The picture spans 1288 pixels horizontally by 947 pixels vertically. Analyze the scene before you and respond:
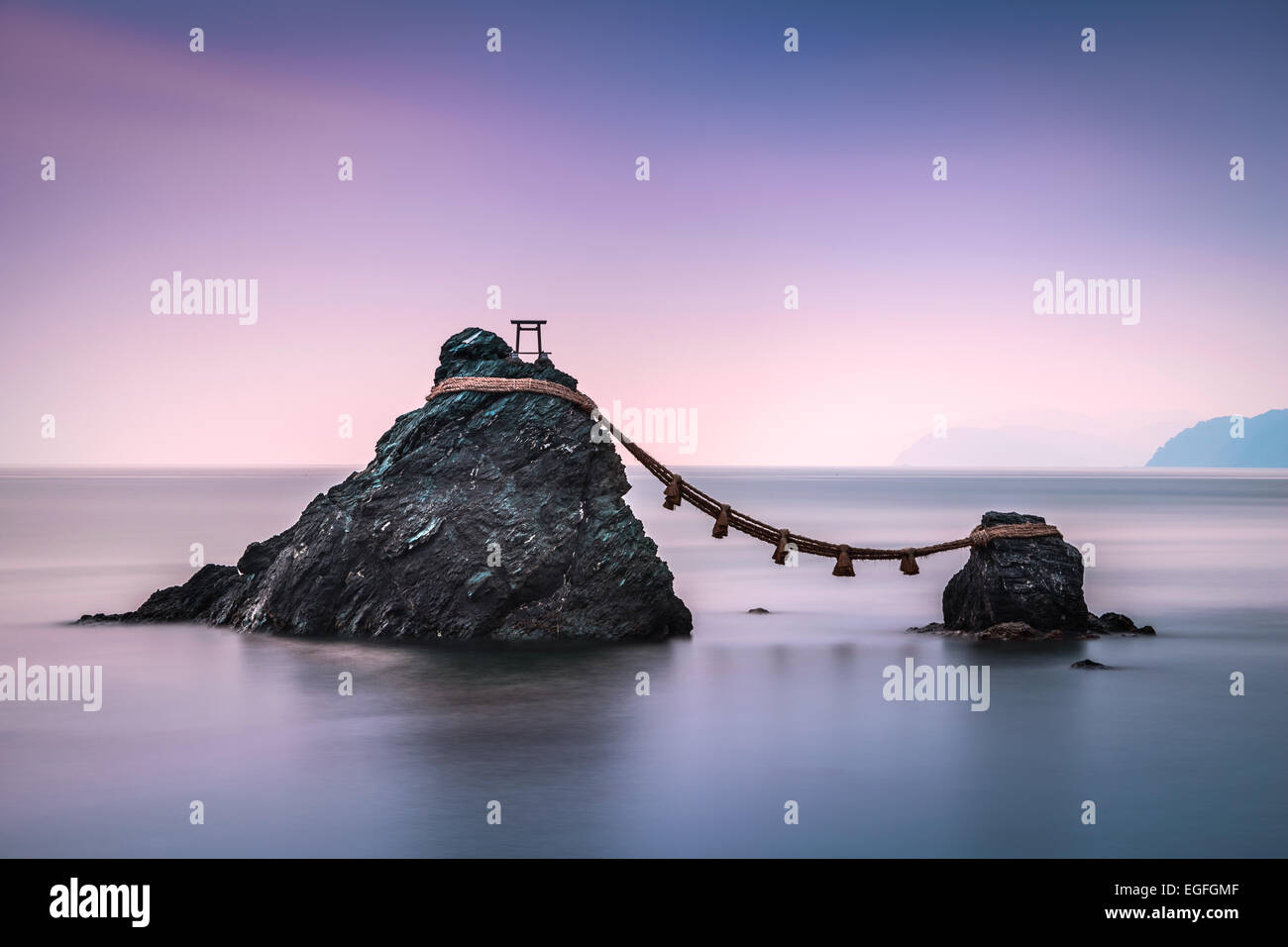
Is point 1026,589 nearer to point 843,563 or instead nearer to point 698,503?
point 843,563

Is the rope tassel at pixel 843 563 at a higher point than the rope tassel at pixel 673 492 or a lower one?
lower

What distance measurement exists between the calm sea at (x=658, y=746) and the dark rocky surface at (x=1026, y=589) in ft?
2.13

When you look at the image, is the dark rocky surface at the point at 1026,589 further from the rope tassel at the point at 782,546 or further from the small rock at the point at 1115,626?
the rope tassel at the point at 782,546

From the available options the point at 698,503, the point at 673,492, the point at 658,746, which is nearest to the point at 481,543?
the point at 673,492

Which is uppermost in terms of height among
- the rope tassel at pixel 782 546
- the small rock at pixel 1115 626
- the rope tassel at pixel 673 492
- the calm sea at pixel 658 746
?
the rope tassel at pixel 673 492

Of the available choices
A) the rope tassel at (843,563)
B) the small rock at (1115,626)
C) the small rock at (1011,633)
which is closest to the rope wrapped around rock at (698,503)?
the rope tassel at (843,563)

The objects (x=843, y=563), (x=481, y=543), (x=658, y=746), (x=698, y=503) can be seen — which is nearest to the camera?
(x=658, y=746)

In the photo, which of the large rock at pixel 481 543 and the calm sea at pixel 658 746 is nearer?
the calm sea at pixel 658 746

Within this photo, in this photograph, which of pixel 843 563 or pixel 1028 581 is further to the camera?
pixel 843 563

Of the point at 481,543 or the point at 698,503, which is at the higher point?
the point at 698,503

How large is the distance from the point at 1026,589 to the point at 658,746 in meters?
8.57

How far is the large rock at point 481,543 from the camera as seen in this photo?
18844 mm

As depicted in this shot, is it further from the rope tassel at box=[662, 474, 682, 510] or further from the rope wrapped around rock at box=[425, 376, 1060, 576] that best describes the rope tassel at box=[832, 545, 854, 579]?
the rope tassel at box=[662, 474, 682, 510]

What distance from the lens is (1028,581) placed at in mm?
19047
